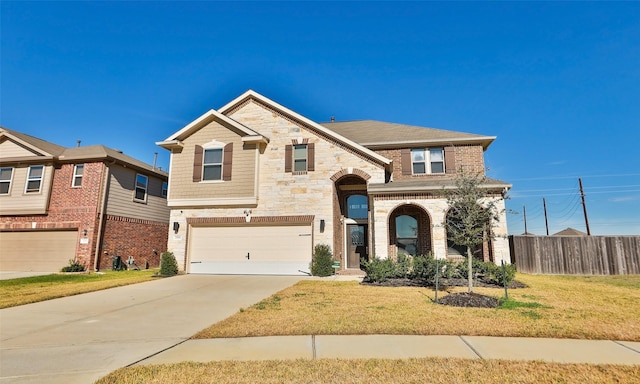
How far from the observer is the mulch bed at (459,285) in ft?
24.5

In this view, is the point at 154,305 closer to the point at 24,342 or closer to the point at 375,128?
the point at 24,342

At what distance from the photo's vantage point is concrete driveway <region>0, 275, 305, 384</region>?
13.4 feet

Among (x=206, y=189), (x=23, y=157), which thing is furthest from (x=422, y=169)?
(x=23, y=157)

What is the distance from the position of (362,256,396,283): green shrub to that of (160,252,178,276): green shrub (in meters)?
8.80

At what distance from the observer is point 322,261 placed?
13.8 meters

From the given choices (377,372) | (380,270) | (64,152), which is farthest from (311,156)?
(64,152)

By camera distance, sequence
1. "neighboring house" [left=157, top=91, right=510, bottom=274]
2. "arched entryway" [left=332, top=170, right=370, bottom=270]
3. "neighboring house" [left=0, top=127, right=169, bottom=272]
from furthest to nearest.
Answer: "neighboring house" [left=0, top=127, right=169, bottom=272]
"arched entryway" [left=332, top=170, right=370, bottom=270]
"neighboring house" [left=157, top=91, right=510, bottom=274]

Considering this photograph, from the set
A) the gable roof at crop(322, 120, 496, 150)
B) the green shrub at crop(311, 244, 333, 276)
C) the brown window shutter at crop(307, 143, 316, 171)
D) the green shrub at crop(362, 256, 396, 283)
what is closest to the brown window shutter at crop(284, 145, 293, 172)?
the brown window shutter at crop(307, 143, 316, 171)

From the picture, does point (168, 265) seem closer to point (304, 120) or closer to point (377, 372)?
point (304, 120)

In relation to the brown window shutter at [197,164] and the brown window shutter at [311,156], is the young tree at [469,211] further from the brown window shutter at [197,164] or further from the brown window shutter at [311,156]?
the brown window shutter at [197,164]

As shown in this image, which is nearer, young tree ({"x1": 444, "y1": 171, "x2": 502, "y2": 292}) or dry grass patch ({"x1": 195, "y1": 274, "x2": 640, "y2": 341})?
dry grass patch ({"x1": 195, "y1": 274, "x2": 640, "y2": 341})

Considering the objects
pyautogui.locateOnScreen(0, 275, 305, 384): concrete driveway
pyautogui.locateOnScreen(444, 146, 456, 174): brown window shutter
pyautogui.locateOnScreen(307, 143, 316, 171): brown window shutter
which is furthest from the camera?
pyautogui.locateOnScreen(444, 146, 456, 174): brown window shutter

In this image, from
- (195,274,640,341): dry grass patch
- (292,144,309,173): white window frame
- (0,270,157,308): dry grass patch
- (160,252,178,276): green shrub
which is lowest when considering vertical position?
(0,270,157,308): dry grass patch

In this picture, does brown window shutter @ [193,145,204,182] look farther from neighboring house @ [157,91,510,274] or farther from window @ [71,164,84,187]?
window @ [71,164,84,187]
